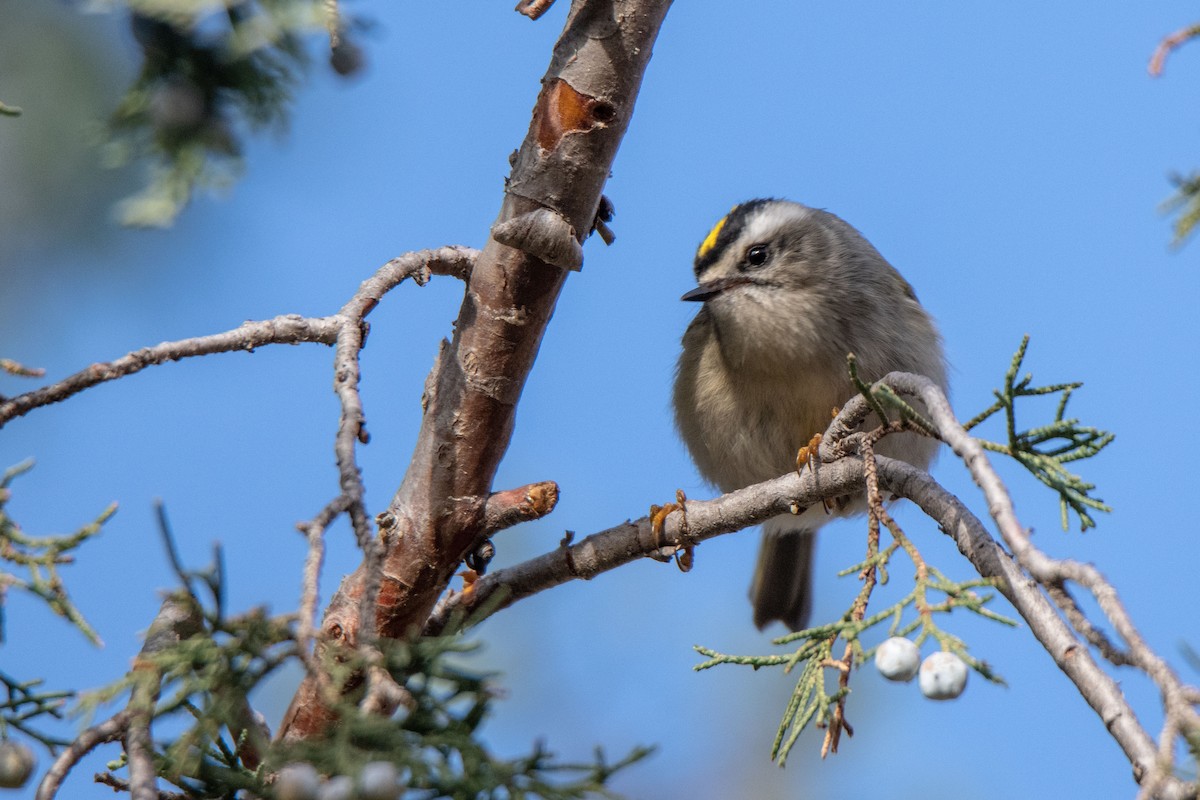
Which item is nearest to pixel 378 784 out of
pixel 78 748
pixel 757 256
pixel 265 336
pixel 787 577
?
pixel 78 748

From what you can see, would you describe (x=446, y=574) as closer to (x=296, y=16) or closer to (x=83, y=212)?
(x=296, y=16)

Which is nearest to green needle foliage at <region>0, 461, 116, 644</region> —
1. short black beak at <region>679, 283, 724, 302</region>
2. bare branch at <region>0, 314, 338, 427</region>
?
bare branch at <region>0, 314, 338, 427</region>

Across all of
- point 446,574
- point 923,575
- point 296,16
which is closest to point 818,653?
point 923,575

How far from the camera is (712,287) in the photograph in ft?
11.4

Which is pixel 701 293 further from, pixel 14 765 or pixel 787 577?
pixel 14 765

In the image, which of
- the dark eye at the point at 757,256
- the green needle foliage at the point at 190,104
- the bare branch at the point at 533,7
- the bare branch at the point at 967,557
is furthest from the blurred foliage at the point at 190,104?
the dark eye at the point at 757,256

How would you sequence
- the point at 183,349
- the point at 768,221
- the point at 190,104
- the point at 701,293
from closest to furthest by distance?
the point at 183,349 → the point at 190,104 → the point at 701,293 → the point at 768,221

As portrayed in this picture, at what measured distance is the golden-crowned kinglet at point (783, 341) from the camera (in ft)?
10.6

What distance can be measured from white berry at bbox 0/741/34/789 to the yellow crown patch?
104 inches

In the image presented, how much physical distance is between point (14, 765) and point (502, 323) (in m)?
1.06

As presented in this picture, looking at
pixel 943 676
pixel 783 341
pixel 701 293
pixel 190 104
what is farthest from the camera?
pixel 701 293

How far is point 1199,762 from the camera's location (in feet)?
3.98

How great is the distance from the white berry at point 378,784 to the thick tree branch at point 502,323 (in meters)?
0.84

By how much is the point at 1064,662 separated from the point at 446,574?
1183mm
